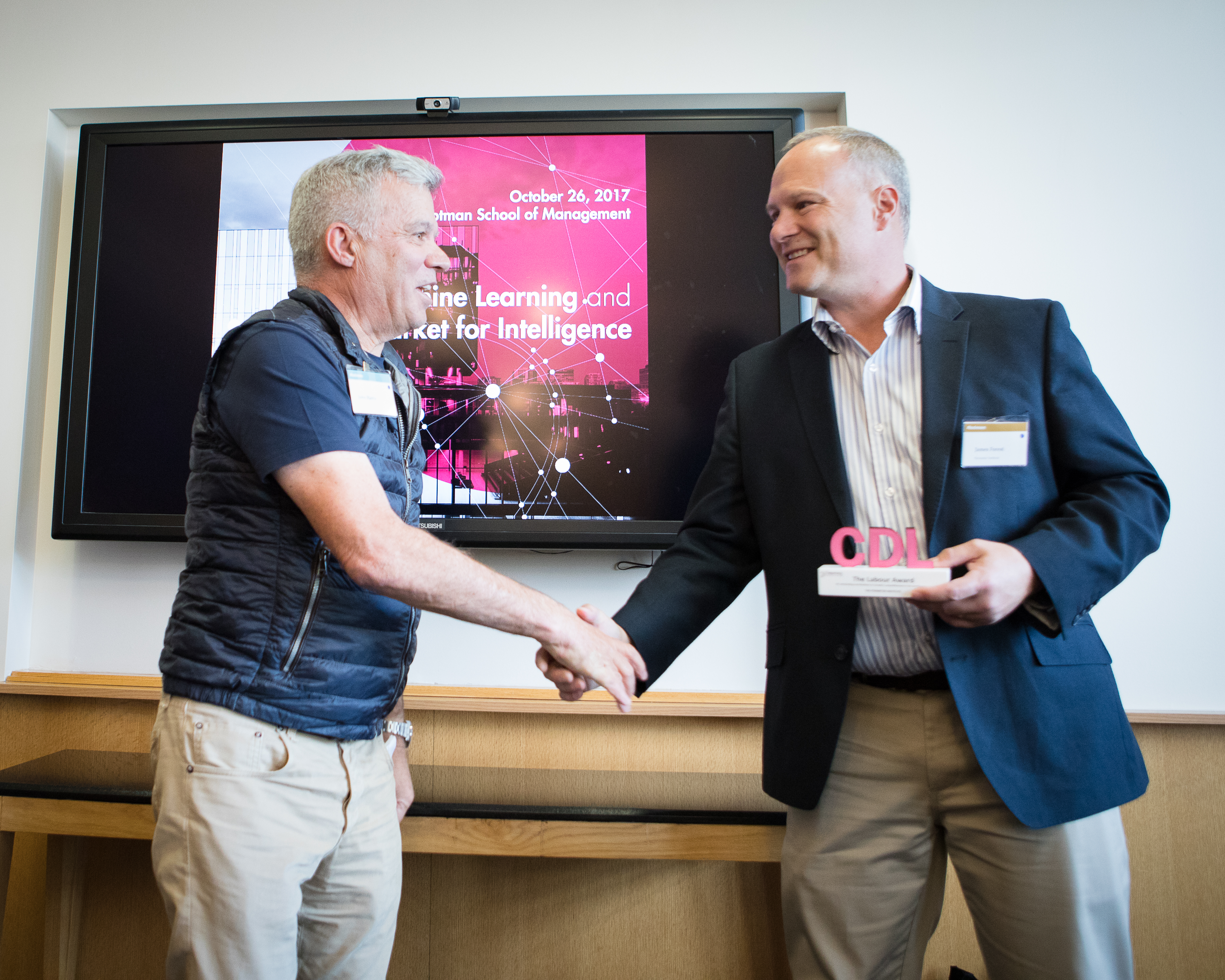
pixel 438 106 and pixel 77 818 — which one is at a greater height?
pixel 438 106

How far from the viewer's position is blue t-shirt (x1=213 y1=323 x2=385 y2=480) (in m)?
1.16

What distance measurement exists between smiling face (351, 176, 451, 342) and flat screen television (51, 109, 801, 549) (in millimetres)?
814

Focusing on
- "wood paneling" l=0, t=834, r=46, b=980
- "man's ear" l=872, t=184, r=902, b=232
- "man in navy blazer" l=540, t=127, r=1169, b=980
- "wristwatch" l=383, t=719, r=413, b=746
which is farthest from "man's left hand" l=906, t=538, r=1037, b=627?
"wood paneling" l=0, t=834, r=46, b=980

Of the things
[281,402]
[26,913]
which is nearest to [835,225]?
[281,402]

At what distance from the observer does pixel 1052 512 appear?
127 cm

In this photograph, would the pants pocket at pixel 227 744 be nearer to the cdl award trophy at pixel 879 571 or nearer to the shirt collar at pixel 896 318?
the cdl award trophy at pixel 879 571

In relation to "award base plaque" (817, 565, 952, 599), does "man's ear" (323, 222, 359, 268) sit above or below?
above

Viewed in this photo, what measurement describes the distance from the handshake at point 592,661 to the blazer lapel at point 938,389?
22.3 inches

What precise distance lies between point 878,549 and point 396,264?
103 centimetres

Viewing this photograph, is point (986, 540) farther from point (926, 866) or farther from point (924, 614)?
point (926, 866)

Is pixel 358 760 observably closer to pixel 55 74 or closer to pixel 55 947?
pixel 55 947

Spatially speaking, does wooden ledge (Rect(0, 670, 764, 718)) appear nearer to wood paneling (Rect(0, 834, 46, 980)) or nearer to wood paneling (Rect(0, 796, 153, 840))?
wood paneling (Rect(0, 796, 153, 840))

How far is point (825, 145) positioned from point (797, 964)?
152cm

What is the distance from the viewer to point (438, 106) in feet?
7.79
